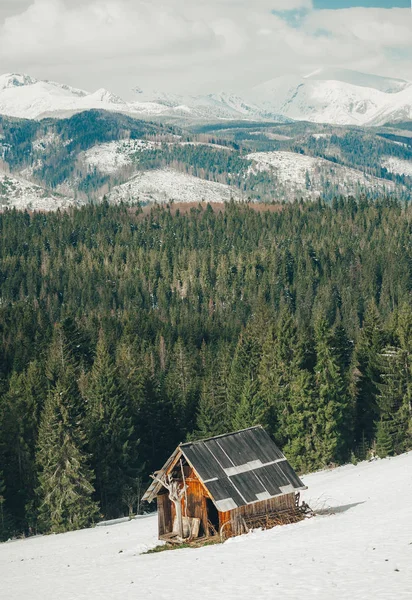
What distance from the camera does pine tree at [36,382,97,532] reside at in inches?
2574

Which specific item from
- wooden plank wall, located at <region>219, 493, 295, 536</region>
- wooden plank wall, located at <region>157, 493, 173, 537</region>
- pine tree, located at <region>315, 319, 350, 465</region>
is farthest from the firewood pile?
pine tree, located at <region>315, 319, 350, 465</region>

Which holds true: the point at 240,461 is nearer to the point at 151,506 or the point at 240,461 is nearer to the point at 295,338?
the point at 151,506

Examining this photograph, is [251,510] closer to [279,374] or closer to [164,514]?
[164,514]

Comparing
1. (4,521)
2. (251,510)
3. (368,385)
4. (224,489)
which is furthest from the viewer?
(368,385)

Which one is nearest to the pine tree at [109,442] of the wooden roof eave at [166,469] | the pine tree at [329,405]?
the pine tree at [329,405]

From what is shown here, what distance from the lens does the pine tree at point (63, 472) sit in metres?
65.4

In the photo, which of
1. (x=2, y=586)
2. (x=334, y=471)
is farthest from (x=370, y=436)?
(x=2, y=586)

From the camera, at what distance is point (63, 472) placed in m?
65.4

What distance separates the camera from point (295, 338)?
84.9 m

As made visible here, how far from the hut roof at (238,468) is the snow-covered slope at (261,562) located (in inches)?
83.9

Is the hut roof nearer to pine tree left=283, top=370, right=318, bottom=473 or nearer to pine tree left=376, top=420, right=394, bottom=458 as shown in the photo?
pine tree left=376, top=420, right=394, bottom=458

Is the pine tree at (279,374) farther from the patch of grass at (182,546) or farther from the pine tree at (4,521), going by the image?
the patch of grass at (182,546)

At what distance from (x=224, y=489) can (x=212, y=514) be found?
2953 mm

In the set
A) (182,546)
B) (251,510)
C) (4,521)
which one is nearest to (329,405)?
(4,521)
